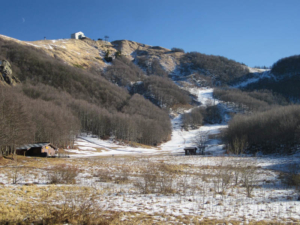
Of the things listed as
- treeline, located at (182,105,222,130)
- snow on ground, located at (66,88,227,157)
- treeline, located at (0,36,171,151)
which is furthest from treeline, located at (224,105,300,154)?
treeline, located at (182,105,222,130)

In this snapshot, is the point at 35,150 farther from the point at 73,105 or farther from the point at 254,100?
the point at 254,100

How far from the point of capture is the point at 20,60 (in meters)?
151

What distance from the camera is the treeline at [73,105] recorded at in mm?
61438

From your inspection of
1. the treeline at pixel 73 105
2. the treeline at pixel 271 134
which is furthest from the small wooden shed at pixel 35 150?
the treeline at pixel 271 134

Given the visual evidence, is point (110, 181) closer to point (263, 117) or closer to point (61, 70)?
point (263, 117)

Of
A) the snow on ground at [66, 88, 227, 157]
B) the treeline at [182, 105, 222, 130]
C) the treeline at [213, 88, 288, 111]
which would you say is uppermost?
the treeline at [213, 88, 288, 111]

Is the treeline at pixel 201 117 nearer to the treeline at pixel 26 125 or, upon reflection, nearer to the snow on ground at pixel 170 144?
the snow on ground at pixel 170 144

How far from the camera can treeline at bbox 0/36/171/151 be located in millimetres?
61438

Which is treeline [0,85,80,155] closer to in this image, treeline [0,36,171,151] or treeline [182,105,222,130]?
treeline [0,36,171,151]

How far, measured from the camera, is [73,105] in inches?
3935

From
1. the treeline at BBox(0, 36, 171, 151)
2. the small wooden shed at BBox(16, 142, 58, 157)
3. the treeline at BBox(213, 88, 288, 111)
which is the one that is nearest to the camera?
the small wooden shed at BBox(16, 142, 58, 157)

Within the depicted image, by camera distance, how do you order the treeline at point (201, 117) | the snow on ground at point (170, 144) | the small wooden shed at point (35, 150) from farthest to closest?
the treeline at point (201, 117) < the snow on ground at point (170, 144) < the small wooden shed at point (35, 150)

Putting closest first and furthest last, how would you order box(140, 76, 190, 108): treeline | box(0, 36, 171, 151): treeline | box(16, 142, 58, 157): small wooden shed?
box(16, 142, 58, 157): small wooden shed
box(0, 36, 171, 151): treeline
box(140, 76, 190, 108): treeline

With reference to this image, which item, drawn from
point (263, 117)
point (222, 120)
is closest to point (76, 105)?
point (263, 117)
